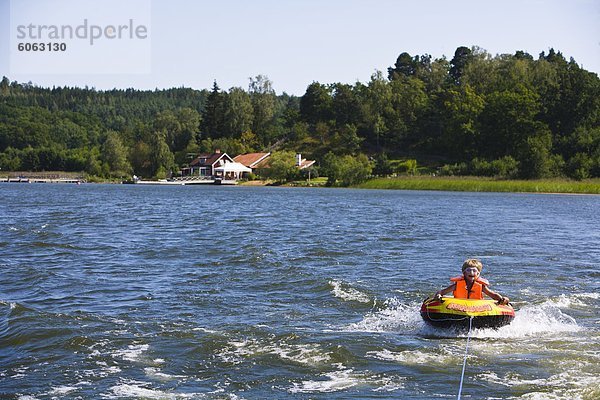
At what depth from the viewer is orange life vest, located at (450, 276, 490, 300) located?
15.1 meters

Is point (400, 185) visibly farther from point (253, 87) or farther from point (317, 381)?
point (317, 381)

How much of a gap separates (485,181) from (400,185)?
490 inches

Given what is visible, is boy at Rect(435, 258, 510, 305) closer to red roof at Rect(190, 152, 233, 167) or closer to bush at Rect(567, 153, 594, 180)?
bush at Rect(567, 153, 594, 180)

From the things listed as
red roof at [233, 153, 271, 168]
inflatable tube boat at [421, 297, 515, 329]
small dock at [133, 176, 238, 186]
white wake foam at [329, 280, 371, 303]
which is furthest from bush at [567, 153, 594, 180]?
inflatable tube boat at [421, 297, 515, 329]

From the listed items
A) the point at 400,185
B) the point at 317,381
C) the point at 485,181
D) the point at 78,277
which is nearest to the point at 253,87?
the point at 400,185

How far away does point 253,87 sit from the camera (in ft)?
534

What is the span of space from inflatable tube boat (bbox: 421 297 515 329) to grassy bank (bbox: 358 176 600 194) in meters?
76.6

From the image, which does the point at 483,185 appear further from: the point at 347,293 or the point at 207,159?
the point at 347,293

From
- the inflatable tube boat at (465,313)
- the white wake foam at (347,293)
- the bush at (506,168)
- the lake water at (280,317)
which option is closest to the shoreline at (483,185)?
the bush at (506,168)

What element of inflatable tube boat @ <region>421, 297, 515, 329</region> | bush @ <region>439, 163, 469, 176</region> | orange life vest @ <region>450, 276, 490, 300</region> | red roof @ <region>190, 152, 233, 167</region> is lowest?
inflatable tube boat @ <region>421, 297, 515, 329</region>

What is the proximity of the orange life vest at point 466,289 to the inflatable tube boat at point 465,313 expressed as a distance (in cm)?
34

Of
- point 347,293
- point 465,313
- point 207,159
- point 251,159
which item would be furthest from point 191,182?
point 465,313

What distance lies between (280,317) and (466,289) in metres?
4.19

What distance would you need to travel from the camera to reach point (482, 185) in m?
96.8
